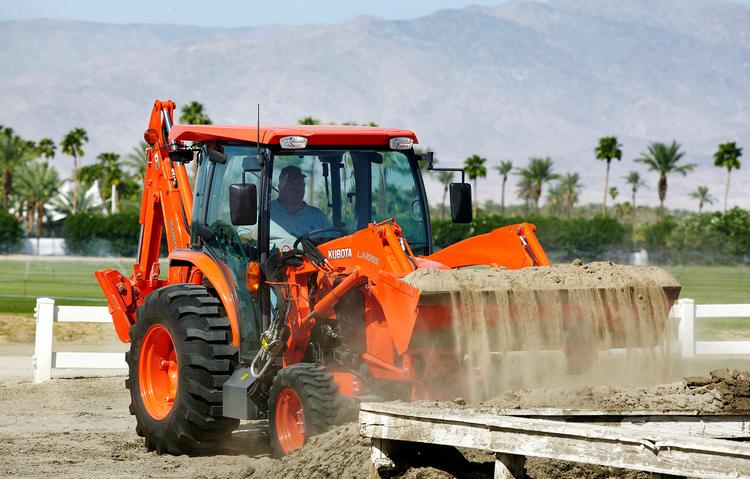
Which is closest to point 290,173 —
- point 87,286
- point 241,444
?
point 241,444

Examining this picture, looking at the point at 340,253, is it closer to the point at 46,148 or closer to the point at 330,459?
the point at 330,459

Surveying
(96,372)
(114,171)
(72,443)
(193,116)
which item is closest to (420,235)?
(72,443)

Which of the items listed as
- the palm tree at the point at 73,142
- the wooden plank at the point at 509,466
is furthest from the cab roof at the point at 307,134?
the palm tree at the point at 73,142

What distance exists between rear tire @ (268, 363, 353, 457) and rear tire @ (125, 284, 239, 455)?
2.56 feet

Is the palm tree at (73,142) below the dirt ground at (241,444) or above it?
above

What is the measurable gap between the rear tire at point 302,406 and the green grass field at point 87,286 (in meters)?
15.1

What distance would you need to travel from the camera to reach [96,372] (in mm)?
16688

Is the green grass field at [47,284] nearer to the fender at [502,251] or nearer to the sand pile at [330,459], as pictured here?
the fender at [502,251]

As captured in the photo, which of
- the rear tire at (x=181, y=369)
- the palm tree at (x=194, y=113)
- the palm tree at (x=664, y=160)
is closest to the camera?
the rear tire at (x=181, y=369)

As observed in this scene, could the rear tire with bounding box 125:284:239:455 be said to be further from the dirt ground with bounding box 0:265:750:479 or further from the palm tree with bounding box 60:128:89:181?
the palm tree with bounding box 60:128:89:181

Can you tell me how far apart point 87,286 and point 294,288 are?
3840cm

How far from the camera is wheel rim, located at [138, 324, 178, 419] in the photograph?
10.4 m

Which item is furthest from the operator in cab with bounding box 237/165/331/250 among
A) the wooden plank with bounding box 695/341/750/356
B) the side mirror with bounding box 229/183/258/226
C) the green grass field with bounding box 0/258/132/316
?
the green grass field with bounding box 0/258/132/316

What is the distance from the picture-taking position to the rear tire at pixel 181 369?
31.0 feet
